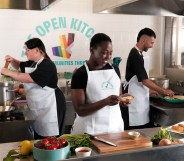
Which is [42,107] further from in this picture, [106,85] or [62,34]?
[62,34]

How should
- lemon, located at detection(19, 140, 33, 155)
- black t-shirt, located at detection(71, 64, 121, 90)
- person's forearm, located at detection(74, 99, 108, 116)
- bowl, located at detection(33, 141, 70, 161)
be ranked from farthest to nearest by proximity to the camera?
1. black t-shirt, located at detection(71, 64, 121, 90)
2. person's forearm, located at detection(74, 99, 108, 116)
3. lemon, located at detection(19, 140, 33, 155)
4. bowl, located at detection(33, 141, 70, 161)

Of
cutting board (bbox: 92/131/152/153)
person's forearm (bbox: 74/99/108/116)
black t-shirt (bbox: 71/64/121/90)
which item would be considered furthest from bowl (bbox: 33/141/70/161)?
black t-shirt (bbox: 71/64/121/90)

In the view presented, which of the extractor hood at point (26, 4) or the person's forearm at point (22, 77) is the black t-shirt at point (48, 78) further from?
the extractor hood at point (26, 4)

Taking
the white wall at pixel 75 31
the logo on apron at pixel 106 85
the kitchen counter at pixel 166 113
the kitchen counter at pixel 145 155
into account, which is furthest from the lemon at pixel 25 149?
the white wall at pixel 75 31

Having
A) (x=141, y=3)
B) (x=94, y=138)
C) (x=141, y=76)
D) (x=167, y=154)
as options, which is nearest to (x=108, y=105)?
(x=94, y=138)

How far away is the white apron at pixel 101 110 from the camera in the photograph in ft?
5.56

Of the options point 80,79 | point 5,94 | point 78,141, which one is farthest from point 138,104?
point 78,141

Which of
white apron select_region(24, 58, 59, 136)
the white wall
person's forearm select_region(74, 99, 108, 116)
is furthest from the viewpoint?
the white wall

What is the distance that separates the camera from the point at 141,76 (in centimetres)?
239

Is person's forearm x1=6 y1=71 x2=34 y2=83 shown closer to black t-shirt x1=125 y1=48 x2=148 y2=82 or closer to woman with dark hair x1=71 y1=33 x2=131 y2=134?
woman with dark hair x1=71 y1=33 x2=131 y2=134

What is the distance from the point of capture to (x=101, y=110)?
1.69 m

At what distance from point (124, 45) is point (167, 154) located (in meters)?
2.29

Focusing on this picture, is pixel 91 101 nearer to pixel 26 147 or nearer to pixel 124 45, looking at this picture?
pixel 26 147

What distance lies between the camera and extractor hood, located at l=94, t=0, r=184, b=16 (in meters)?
1.75
